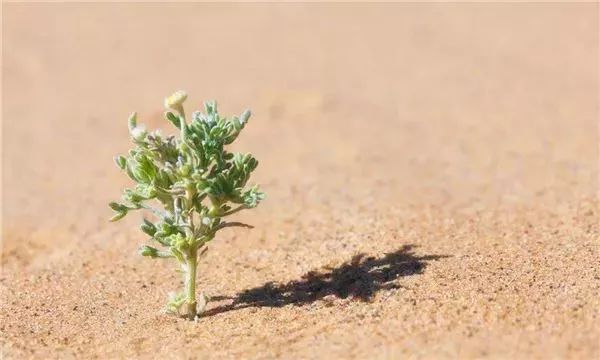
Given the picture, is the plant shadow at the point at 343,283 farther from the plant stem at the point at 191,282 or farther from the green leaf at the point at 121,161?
the green leaf at the point at 121,161

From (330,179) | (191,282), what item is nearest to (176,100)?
(191,282)

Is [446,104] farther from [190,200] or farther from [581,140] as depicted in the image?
[190,200]

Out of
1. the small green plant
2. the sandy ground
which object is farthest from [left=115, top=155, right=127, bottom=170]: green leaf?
the sandy ground

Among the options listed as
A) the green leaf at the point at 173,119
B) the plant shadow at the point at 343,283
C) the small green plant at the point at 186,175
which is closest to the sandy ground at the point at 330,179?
the plant shadow at the point at 343,283

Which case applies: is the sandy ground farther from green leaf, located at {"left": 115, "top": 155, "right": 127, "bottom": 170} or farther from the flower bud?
the flower bud

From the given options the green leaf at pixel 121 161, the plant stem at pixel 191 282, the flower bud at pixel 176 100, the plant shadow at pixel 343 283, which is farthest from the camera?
the plant shadow at pixel 343 283

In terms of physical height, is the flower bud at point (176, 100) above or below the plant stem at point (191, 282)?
above
